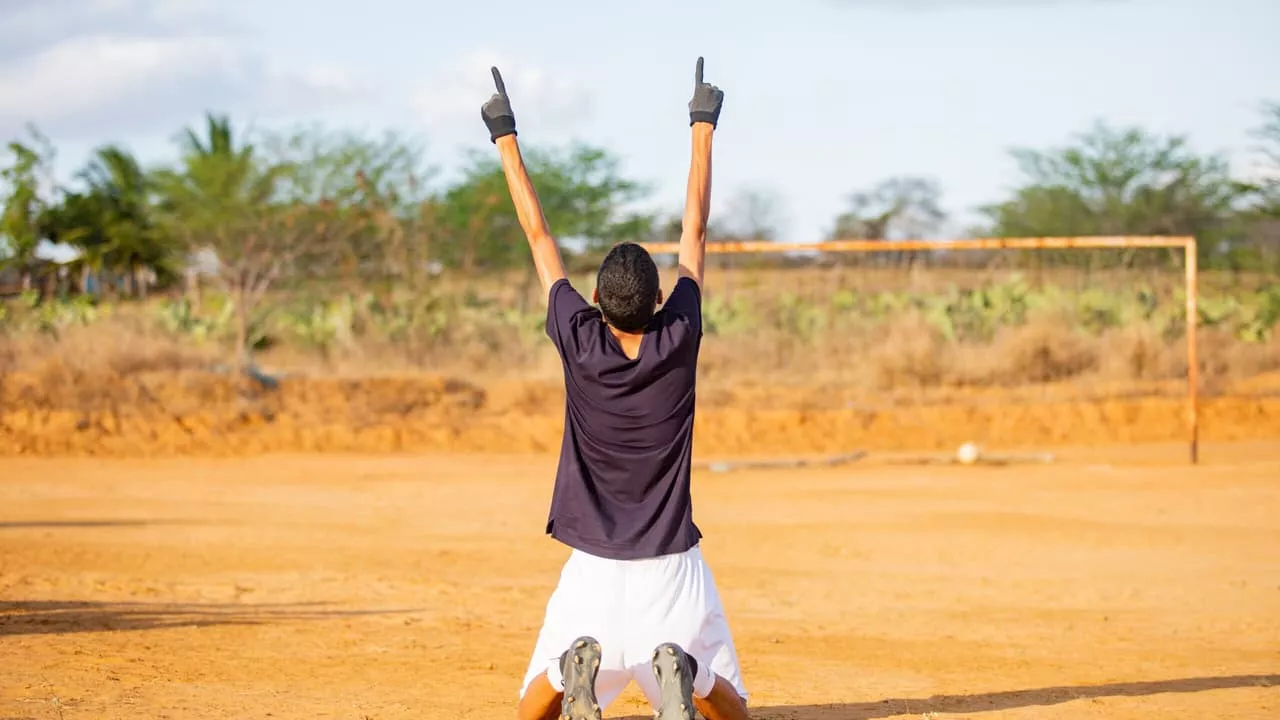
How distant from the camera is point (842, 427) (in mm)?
22891

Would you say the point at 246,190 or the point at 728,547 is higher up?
the point at 246,190

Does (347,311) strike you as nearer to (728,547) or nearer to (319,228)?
(319,228)

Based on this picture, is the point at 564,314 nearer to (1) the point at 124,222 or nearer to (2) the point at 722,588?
(2) the point at 722,588

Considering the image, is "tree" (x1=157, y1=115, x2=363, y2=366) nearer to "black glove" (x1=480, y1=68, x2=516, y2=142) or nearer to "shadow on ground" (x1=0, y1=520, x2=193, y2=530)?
"shadow on ground" (x1=0, y1=520, x2=193, y2=530)

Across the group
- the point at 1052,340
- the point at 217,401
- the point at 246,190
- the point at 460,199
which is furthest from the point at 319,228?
the point at 1052,340

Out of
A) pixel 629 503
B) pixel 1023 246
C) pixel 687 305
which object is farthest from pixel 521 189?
pixel 1023 246

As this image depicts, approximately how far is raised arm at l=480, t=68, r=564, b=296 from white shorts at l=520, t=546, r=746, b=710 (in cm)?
92

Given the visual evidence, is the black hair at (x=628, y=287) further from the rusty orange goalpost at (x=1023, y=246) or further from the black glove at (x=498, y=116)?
the rusty orange goalpost at (x=1023, y=246)

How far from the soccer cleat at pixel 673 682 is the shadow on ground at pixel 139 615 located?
5.18 meters

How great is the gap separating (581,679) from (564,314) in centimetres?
111

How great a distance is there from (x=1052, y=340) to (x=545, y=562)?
57.9ft

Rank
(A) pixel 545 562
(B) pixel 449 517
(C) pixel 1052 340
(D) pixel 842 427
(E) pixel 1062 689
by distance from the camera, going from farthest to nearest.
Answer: (C) pixel 1052 340
(D) pixel 842 427
(B) pixel 449 517
(A) pixel 545 562
(E) pixel 1062 689

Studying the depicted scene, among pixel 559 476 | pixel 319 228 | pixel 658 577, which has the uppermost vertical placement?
pixel 319 228

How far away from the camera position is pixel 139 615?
9312 mm
